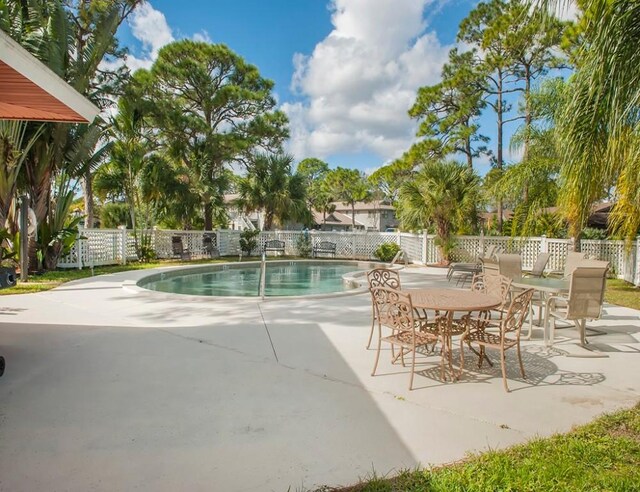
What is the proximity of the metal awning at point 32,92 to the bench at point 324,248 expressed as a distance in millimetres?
14868

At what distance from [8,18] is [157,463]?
35.9 ft

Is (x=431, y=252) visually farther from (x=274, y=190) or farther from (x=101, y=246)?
(x=101, y=246)

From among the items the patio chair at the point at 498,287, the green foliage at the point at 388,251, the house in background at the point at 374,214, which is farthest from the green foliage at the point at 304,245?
the house in background at the point at 374,214

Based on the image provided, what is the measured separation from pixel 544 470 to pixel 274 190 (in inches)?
706

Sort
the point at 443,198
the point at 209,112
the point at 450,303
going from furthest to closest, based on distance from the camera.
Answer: the point at 209,112 < the point at 443,198 < the point at 450,303

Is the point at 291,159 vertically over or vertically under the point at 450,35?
under

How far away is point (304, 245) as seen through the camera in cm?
1981

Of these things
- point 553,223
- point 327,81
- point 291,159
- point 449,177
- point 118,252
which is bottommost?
point 118,252

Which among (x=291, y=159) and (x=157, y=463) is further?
(x=291, y=159)

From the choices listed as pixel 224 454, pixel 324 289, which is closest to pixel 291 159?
pixel 324 289

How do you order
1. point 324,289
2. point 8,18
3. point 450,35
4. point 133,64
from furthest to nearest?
point 450,35 → point 133,64 → point 324,289 → point 8,18

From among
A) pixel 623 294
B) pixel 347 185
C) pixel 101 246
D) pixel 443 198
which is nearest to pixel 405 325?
pixel 623 294

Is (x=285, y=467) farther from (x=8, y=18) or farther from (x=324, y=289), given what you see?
(x=8, y=18)

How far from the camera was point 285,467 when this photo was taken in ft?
7.88
